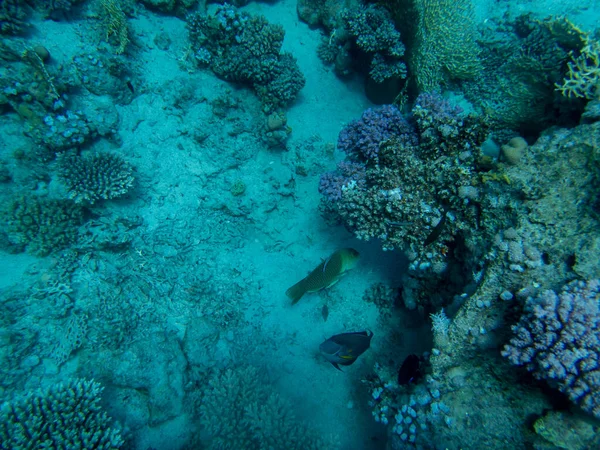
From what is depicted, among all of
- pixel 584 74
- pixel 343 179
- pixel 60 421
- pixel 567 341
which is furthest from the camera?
pixel 343 179

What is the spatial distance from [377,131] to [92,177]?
15.9 feet

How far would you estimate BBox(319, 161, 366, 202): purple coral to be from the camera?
14.1 ft

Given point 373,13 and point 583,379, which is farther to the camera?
point 373,13

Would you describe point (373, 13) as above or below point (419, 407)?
above

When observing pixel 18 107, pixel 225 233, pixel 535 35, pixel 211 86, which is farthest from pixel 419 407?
pixel 18 107

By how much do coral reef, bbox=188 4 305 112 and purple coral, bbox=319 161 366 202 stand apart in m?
2.64

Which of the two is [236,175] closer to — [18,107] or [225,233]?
[225,233]

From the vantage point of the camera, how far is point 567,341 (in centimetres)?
230

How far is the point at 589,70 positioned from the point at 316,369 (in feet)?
18.1

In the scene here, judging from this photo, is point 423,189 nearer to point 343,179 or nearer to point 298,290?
point 343,179

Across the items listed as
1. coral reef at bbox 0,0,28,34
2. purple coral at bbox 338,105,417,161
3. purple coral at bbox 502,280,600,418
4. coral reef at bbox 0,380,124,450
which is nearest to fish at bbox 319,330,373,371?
purple coral at bbox 502,280,600,418

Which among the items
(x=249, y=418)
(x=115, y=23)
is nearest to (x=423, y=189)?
(x=249, y=418)

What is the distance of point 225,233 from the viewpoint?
18.4 ft

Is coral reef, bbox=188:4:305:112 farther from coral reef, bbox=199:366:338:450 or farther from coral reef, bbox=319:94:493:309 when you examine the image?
coral reef, bbox=199:366:338:450
